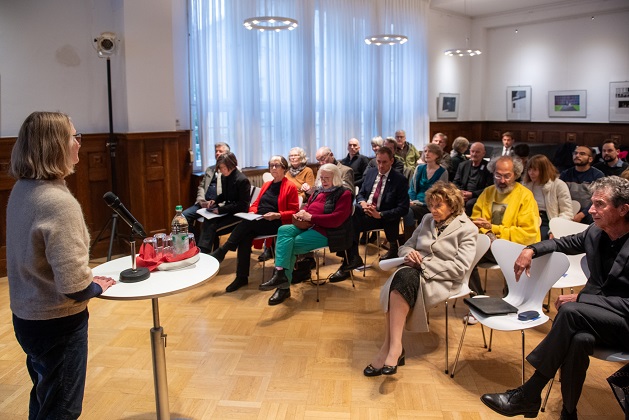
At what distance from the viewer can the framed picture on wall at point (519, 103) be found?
37.6ft

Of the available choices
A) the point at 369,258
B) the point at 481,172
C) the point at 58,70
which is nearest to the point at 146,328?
the point at 369,258

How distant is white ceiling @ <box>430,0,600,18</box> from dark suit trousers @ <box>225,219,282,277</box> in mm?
7267

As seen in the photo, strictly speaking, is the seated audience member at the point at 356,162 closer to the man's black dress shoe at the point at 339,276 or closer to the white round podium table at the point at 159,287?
the man's black dress shoe at the point at 339,276

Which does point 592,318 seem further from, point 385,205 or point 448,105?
point 448,105

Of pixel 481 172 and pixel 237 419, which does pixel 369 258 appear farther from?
pixel 237 419

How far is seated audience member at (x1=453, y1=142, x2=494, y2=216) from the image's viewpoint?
5.89 meters

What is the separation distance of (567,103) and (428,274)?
8.91 meters

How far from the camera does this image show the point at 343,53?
8.68 meters

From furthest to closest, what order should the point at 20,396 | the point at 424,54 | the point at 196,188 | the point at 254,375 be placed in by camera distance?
the point at 424,54
the point at 196,188
the point at 254,375
the point at 20,396

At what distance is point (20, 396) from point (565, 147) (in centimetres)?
1005

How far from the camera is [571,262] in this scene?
4.12 metres

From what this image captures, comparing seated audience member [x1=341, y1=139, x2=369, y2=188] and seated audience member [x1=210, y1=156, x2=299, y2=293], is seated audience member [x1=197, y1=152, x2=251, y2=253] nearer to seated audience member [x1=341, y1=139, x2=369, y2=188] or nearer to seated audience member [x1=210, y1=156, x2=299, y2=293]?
seated audience member [x1=210, y1=156, x2=299, y2=293]

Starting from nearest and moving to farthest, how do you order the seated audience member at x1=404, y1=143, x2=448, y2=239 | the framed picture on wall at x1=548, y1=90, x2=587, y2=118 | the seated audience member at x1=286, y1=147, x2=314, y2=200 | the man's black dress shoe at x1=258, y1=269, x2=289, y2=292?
1. the man's black dress shoe at x1=258, y1=269, x2=289, y2=292
2. the seated audience member at x1=404, y1=143, x2=448, y2=239
3. the seated audience member at x1=286, y1=147, x2=314, y2=200
4. the framed picture on wall at x1=548, y1=90, x2=587, y2=118

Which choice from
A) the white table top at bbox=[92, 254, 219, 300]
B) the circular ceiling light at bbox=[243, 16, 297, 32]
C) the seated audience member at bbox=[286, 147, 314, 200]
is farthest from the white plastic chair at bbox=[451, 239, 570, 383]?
the circular ceiling light at bbox=[243, 16, 297, 32]
